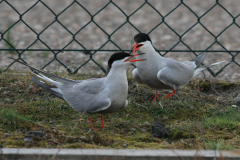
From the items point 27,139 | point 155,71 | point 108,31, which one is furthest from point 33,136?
point 108,31

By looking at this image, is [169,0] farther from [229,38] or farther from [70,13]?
[229,38]

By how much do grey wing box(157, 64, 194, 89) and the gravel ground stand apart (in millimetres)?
996

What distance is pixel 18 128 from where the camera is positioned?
309 cm

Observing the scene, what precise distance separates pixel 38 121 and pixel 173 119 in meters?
1.22

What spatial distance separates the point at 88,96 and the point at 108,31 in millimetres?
5209

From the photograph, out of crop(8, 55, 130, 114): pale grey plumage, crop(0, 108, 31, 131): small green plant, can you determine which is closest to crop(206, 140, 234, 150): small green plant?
crop(8, 55, 130, 114): pale grey plumage

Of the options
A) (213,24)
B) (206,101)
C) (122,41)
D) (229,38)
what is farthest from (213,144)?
(213,24)

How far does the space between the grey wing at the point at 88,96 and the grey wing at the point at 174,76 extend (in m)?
0.78

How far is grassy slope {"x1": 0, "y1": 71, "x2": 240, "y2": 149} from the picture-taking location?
291 centimetres

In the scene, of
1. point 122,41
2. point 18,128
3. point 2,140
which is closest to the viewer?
point 2,140

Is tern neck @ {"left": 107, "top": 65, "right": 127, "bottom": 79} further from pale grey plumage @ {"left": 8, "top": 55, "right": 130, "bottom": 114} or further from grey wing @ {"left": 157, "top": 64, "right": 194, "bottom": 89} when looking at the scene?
grey wing @ {"left": 157, "top": 64, "right": 194, "bottom": 89}

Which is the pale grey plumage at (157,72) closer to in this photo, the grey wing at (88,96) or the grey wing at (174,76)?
the grey wing at (174,76)

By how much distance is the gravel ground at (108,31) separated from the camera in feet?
21.0

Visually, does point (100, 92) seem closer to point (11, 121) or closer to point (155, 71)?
point (11, 121)
